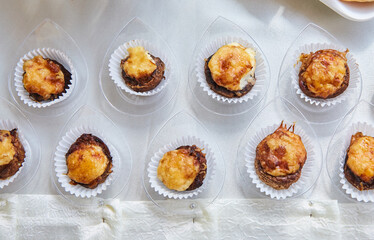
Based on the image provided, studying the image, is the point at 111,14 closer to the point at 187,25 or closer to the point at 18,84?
the point at 187,25

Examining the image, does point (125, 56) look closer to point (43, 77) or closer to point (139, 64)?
point (139, 64)

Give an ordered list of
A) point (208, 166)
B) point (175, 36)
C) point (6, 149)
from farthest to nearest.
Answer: point (175, 36), point (208, 166), point (6, 149)

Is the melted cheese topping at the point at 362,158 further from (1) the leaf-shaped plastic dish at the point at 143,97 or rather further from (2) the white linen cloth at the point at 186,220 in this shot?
(1) the leaf-shaped plastic dish at the point at 143,97

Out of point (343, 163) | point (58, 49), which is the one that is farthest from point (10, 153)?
point (343, 163)

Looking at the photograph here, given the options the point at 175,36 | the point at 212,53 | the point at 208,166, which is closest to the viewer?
the point at 208,166

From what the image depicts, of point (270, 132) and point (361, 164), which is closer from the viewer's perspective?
point (361, 164)
